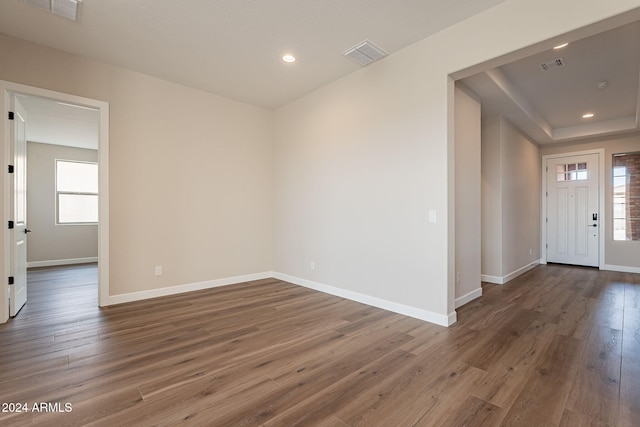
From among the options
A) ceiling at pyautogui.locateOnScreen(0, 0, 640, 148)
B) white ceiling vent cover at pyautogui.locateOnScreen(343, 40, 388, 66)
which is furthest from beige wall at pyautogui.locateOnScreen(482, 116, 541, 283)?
white ceiling vent cover at pyautogui.locateOnScreen(343, 40, 388, 66)

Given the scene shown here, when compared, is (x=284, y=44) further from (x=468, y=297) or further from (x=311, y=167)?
(x=468, y=297)

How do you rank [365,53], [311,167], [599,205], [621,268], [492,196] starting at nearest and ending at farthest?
[365,53] → [311,167] → [492,196] → [621,268] → [599,205]

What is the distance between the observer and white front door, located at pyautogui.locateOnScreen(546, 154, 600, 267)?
623cm

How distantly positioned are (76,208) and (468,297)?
8920mm

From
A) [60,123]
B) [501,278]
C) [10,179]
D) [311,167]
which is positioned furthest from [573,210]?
[60,123]

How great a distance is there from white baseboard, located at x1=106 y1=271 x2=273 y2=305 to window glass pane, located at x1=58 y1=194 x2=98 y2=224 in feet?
16.4

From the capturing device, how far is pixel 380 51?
3412 mm

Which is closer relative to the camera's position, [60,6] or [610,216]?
[60,6]

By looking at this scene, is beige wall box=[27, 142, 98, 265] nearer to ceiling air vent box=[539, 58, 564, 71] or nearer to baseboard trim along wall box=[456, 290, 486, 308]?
baseboard trim along wall box=[456, 290, 486, 308]

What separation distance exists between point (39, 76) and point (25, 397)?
336 centimetres

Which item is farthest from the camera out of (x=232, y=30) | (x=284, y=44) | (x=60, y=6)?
(x=284, y=44)

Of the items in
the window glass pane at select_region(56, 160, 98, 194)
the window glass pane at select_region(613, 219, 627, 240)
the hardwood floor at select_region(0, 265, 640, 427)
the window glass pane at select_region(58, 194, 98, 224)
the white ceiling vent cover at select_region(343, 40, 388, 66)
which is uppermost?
the white ceiling vent cover at select_region(343, 40, 388, 66)

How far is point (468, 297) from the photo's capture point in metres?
3.89

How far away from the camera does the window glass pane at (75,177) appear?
7.11 metres
